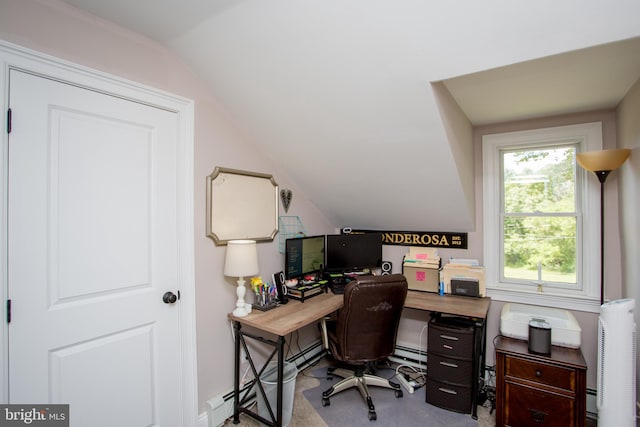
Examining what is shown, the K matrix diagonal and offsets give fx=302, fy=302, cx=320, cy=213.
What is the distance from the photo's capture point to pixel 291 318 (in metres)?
2.06

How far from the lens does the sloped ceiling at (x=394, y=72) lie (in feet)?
4.43

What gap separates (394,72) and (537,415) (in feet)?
7.71

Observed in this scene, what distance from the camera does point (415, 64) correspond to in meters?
1.61

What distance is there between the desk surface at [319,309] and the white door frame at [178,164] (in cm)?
38

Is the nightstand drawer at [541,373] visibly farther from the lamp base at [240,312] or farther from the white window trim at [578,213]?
the lamp base at [240,312]

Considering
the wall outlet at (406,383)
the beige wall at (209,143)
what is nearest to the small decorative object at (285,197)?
the beige wall at (209,143)

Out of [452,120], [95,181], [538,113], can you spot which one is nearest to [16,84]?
[95,181]

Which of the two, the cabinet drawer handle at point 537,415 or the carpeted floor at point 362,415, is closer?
the cabinet drawer handle at point 537,415

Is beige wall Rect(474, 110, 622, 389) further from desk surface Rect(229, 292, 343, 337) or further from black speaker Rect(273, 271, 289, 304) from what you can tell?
black speaker Rect(273, 271, 289, 304)

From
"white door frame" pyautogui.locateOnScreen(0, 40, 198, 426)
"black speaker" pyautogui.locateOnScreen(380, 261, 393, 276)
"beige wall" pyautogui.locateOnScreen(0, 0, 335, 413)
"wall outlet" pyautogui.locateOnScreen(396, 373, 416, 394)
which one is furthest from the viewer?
"black speaker" pyautogui.locateOnScreen(380, 261, 393, 276)

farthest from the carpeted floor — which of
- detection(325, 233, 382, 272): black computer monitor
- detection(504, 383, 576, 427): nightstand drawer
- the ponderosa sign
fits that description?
the ponderosa sign

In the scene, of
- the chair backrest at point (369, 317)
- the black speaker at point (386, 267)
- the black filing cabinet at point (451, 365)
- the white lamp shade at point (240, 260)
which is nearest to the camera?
the white lamp shade at point (240, 260)

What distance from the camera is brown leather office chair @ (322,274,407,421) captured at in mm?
2139

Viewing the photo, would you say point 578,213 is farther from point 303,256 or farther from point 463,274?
point 303,256
